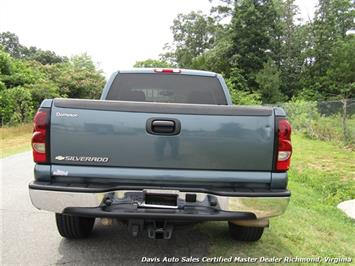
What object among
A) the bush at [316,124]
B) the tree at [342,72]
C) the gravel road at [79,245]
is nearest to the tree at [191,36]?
the tree at [342,72]

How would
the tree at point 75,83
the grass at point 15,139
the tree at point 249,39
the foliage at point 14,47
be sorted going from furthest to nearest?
the foliage at point 14,47 → the tree at point 249,39 → the tree at point 75,83 → the grass at point 15,139

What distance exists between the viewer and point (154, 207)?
335cm

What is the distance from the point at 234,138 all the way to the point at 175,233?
1.97 metres

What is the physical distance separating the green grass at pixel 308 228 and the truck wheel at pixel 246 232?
0.07 metres

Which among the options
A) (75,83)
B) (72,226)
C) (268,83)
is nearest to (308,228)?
(72,226)

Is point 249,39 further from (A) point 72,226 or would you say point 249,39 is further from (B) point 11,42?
(B) point 11,42

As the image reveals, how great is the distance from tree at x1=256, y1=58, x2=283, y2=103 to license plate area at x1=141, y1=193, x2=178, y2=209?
42614 mm

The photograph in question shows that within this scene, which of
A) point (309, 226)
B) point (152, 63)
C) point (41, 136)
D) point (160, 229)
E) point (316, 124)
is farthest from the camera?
point (152, 63)

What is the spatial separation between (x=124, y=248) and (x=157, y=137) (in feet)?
5.15

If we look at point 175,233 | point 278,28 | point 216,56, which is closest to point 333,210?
point 175,233

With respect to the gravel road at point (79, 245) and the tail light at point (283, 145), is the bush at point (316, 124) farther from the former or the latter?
the tail light at point (283, 145)

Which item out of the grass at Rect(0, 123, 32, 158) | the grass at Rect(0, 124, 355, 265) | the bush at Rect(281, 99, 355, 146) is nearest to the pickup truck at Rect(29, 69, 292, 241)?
the grass at Rect(0, 124, 355, 265)

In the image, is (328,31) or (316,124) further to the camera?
(328,31)

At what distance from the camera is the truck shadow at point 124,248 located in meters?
3.95
